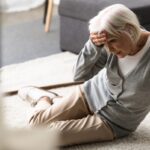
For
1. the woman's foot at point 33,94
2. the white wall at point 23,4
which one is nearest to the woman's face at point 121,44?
the woman's foot at point 33,94

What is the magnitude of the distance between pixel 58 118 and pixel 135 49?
441 mm

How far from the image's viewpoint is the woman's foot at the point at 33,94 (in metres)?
1.76

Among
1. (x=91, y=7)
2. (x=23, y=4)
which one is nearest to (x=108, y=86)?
(x=91, y=7)

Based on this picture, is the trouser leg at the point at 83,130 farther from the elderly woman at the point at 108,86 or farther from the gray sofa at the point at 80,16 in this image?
the gray sofa at the point at 80,16

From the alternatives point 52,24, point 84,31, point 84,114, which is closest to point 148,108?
point 84,114

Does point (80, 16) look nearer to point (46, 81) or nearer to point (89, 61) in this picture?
point (46, 81)

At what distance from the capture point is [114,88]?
55.2 inches

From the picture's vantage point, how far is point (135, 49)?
1.30m

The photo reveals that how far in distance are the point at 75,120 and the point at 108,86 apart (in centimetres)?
19

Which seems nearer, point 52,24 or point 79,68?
point 79,68

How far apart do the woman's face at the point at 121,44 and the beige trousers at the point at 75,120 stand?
299 millimetres

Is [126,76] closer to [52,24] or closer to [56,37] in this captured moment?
[56,37]

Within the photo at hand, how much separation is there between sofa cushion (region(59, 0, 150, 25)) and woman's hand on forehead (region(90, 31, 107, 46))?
0.98m

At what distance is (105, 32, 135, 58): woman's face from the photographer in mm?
1236
